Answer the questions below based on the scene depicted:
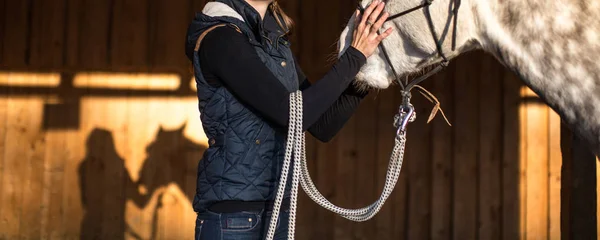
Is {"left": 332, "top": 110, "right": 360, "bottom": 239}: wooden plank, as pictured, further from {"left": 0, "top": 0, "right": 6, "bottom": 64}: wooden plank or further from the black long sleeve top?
the black long sleeve top

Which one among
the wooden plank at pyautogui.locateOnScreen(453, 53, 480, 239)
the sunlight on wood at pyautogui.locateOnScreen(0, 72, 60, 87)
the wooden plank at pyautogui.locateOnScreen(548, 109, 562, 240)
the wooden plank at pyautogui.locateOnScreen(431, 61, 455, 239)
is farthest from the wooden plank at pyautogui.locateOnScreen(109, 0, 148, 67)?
the wooden plank at pyautogui.locateOnScreen(548, 109, 562, 240)

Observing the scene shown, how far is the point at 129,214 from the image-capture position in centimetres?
495

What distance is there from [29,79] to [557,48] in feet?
13.7

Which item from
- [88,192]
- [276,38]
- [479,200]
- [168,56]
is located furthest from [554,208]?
[276,38]

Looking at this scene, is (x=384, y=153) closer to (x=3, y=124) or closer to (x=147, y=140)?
(x=147, y=140)

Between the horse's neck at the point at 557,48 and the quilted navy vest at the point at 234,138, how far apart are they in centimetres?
58

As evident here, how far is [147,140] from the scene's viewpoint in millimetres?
4945

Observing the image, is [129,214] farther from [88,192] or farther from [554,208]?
[554,208]

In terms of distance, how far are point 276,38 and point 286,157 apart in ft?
1.17

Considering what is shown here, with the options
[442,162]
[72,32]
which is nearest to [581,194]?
[442,162]

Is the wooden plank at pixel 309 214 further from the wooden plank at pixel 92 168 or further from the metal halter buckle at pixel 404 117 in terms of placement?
the metal halter buckle at pixel 404 117

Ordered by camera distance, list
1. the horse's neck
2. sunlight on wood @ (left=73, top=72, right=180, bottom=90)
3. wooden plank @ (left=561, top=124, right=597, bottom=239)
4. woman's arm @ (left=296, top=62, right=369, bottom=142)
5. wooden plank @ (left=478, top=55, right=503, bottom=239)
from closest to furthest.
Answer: the horse's neck → woman's arm @ (left=296, top=62, right=369, bottom=142) → wooden plank @ (left=561, top=124, right=597, bottom=239) → sunlight on wood @ (left=73, top=72, right=180, bottom=90) → wooden plank @ (left=478, top=55, right=503, bottom=239)

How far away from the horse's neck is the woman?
0.30 m

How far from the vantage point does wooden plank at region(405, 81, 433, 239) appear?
5008 millimetres
